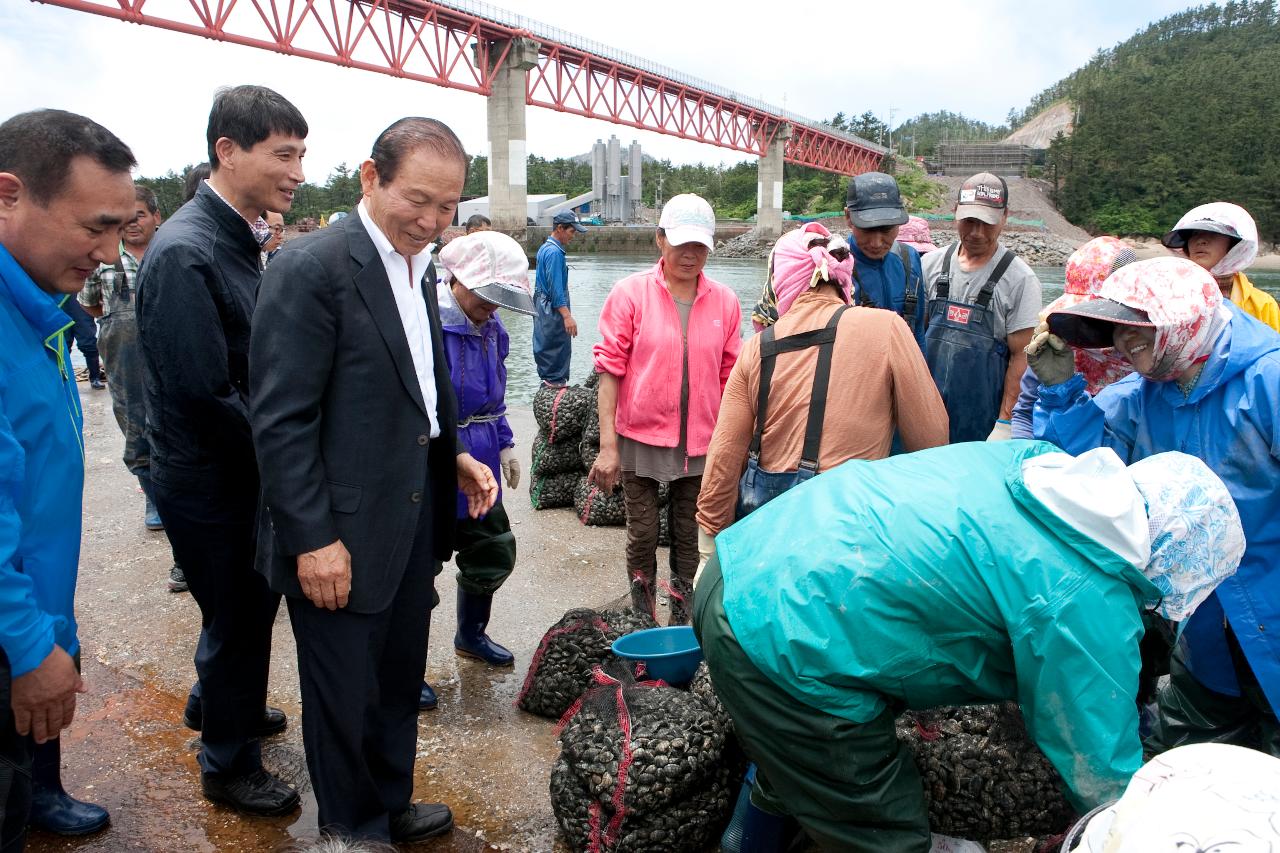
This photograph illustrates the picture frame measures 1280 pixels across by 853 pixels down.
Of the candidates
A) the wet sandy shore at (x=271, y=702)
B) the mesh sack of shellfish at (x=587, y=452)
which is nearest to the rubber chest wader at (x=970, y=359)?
the wet sandy shore at (x=271, y=702)

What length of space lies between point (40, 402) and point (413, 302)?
810mm

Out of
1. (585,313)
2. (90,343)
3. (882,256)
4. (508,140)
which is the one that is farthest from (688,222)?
(508,140)

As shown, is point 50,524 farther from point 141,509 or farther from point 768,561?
point 141,509

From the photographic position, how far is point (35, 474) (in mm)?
1816

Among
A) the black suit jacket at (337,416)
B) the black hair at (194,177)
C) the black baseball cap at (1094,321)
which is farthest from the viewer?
the black hair at (194,177)

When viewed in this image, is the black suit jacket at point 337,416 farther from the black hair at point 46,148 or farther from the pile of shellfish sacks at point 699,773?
the pile of shellfish sacks at point 699,773

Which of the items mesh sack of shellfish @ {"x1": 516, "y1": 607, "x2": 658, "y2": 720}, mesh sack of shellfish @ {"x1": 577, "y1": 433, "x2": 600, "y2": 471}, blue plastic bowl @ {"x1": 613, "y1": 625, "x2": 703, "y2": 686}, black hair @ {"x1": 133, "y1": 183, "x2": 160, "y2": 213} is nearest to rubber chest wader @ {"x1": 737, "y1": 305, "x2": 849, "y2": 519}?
blue plastic bowl @ {"x1": 613, "y1": 625, "x2": 703, "y2": 686}

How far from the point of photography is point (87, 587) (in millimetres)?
4227

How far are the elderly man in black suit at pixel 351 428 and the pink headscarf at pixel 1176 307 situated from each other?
1.66 metres

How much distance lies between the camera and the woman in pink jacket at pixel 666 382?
11.3 feet

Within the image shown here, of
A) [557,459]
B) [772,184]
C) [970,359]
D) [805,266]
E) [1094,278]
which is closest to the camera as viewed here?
[805,266]

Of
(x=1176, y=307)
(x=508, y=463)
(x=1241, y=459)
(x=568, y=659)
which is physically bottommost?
(x=568, y=659)

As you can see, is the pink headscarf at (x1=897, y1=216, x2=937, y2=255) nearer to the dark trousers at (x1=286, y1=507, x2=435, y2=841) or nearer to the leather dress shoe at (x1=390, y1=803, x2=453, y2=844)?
the dark trousers at (x1=286, y1=507, x2=435, y2=841)

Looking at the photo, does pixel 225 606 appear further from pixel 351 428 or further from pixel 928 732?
pixel 928 732
